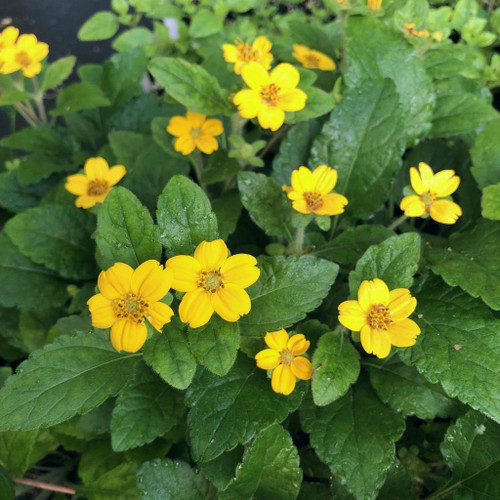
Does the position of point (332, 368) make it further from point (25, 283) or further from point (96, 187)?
point (25, 283)

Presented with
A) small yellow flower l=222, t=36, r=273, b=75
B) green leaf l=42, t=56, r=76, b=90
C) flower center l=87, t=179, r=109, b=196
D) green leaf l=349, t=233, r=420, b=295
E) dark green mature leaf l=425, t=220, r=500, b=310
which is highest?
small yellow flower l=222, t=36, r=273, b=75

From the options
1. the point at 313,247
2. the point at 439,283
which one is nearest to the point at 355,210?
the point at 313,247

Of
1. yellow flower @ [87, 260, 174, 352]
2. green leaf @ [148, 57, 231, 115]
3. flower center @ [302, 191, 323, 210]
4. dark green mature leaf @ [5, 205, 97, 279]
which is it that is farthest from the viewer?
dark green mature leaf @ [5, 205, 97, 279]

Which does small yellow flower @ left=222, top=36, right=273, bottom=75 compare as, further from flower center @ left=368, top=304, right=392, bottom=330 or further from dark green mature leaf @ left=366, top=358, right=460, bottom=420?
dark green mature leaf @ left=366, top=358, right=460, bottom=420

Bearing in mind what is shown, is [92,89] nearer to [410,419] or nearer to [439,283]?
[439,283]

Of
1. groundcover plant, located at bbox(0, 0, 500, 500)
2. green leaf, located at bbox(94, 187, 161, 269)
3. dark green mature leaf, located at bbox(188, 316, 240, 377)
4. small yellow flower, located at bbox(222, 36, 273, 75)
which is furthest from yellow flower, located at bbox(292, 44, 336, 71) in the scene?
dark green mature leaf, located at bbox(188, 316, 240, 377)

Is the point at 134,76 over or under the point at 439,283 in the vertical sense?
over

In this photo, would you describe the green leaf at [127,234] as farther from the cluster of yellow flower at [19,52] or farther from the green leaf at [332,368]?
the cluster of yellow flower at [19,52]
